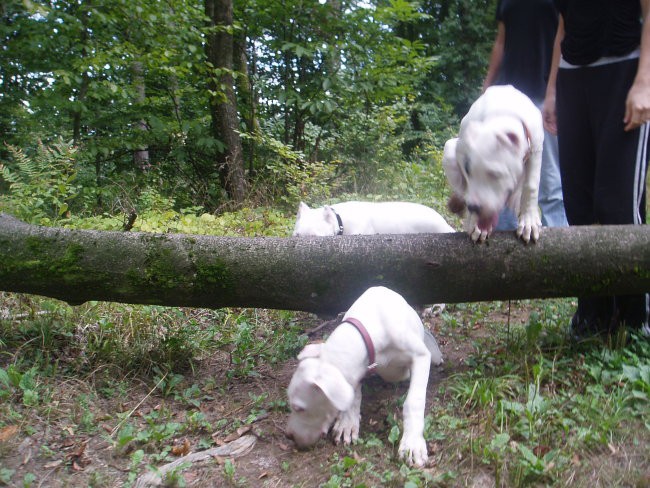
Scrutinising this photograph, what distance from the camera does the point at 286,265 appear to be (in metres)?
2.88

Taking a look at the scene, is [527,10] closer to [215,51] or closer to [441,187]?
[441,187]

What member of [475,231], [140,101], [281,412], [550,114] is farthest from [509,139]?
[140,101]

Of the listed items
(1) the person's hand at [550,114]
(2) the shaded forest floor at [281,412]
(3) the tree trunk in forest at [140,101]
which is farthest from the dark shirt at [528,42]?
(3) the tree trunk in forest at [140,101]

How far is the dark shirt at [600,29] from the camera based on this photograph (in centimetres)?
276

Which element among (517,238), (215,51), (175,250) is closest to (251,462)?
(175,250)

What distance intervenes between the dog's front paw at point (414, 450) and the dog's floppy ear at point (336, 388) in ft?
1.05

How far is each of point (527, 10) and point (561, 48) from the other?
0.91m

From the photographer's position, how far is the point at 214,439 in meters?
2.50

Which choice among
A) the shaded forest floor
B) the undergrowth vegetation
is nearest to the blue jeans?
the undergrowth vegetation

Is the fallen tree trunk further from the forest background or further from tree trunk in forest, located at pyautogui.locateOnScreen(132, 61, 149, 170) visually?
tree trunk in forest, located at pyautogui.locateOnScreen(132, 61, 149, 170)

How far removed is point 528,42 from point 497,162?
191 cm

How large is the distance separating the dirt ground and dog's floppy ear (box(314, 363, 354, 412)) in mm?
270

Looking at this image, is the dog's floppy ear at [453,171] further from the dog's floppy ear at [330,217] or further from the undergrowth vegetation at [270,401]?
the dog's floppy ear at [330,217]

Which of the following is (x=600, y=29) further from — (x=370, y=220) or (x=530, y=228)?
(x=370, y=220)
